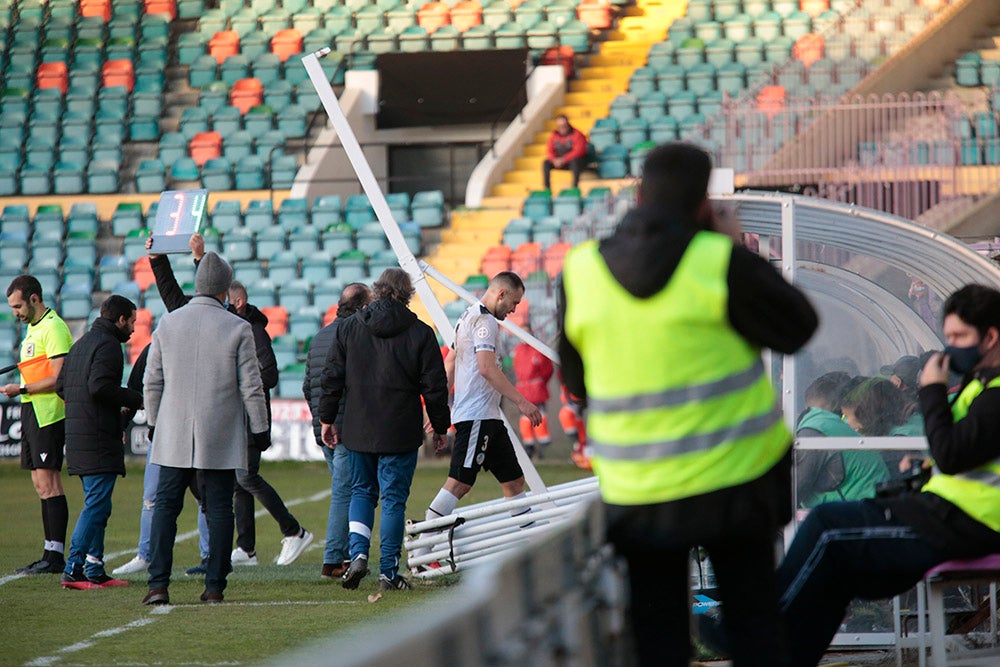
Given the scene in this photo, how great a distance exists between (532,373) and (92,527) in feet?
31.0

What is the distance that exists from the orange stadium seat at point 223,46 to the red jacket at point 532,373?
38.8 feet

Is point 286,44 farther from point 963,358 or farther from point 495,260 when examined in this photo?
point 963,358

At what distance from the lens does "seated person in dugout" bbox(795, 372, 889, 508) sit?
6.37 meters

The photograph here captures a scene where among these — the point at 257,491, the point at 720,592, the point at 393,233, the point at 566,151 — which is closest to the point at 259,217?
the point at 566,151

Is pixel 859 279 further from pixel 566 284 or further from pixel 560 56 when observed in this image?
pixel 560 56

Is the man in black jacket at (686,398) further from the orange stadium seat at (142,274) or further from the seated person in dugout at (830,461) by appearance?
the orange stadium seat at (142,274)

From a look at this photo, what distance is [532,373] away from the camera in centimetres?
1786

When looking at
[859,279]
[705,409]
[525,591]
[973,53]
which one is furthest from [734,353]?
[973,53]

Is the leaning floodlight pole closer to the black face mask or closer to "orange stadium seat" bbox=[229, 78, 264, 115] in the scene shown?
the black face mask

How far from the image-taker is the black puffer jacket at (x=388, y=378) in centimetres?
846

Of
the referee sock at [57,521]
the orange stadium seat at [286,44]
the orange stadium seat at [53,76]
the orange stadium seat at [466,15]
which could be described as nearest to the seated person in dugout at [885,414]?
the referee sock at [57,521]

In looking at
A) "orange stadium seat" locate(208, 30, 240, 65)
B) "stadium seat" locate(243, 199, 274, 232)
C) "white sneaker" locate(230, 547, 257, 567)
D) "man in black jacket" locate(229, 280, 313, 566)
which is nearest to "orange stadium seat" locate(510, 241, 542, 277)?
"stadium seat" locate(243, 199, 274, 232)

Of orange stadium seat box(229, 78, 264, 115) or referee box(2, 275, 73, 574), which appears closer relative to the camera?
referee box(2, 275, 73, 574)

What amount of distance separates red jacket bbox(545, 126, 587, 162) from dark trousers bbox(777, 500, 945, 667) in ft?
57.4
